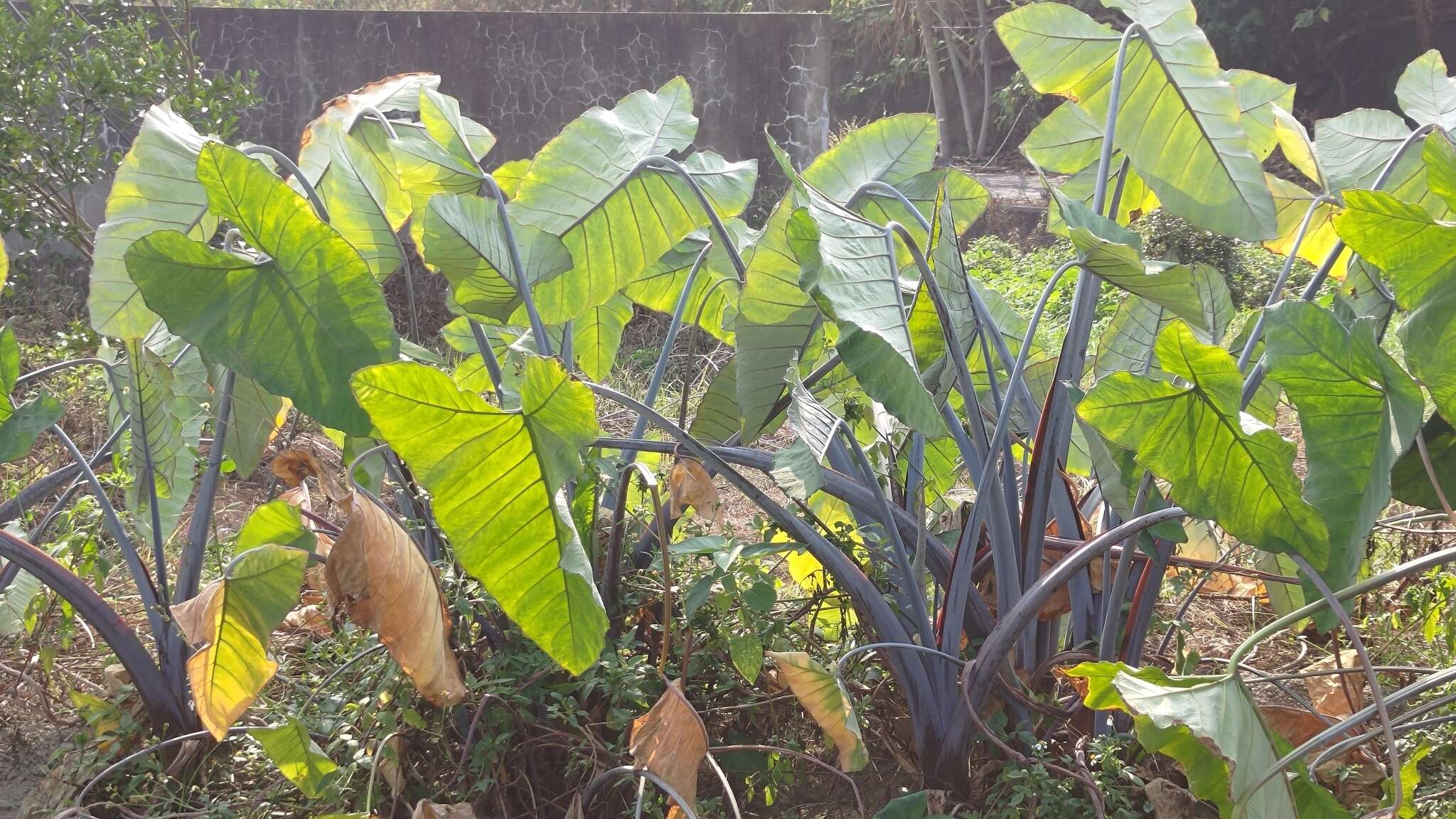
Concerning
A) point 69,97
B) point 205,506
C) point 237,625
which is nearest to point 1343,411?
point 237,625

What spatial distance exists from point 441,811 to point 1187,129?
145cm

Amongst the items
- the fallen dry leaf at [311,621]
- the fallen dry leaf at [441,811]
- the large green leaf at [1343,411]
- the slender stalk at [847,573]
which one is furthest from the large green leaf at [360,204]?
the large green leaf at [1343,411]

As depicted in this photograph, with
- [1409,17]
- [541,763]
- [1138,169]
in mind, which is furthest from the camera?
[1409,17]

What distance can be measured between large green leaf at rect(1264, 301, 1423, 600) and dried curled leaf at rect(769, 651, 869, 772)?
57 centimetres

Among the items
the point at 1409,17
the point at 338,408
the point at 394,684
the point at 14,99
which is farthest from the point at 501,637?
the point at 1409,17

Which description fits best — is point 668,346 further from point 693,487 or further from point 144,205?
point 144,205

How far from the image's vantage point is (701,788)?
156cm

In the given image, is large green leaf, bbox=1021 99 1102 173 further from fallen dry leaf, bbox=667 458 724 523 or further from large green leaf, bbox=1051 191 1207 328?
fallen dry leaf, bbox=667 458 724 523

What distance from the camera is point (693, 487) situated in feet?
4.67

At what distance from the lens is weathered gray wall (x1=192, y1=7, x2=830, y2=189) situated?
6.29m

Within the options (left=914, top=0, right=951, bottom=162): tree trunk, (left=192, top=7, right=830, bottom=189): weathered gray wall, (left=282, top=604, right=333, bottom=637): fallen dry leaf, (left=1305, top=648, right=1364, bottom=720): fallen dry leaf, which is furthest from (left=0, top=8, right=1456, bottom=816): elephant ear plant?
(left=914, top=0, right=951, bottom=162): tree trunk

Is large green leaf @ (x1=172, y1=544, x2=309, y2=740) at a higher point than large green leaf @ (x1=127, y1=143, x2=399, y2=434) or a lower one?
lower

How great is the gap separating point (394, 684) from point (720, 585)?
47 centimetres

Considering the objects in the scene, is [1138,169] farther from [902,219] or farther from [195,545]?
[195,545]
